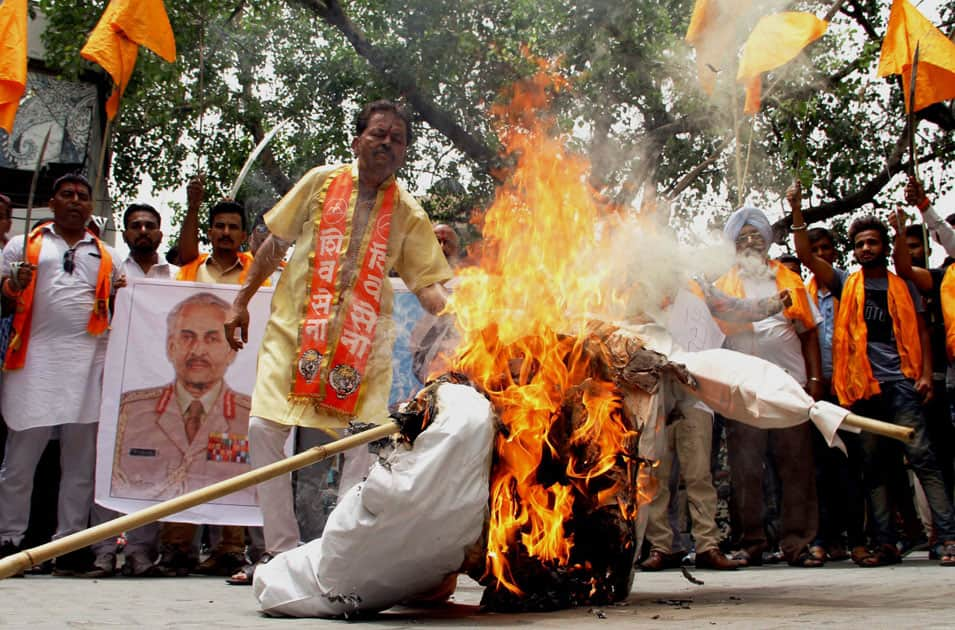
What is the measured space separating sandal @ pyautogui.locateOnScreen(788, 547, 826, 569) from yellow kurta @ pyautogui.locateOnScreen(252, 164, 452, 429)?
3219 mm

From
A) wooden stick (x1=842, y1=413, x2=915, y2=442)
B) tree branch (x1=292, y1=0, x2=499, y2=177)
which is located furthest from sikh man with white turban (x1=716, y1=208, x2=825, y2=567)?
tree branch (x1=292, y1=0, x2=499, y2=177)

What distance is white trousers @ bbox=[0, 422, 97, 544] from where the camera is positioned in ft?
19.7

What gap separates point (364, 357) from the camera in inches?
202

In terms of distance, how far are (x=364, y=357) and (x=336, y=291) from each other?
14.0 inches

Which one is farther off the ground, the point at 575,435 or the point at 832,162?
the point at 832,162

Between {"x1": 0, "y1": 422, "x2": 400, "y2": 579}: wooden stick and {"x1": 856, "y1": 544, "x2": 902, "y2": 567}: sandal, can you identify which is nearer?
{"x1": 0, "y1": 422, "x2": 400, "y2": 579}: wooden stick

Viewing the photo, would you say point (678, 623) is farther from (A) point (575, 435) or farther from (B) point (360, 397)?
(B) point (360, 397)

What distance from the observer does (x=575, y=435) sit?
3.79 meters

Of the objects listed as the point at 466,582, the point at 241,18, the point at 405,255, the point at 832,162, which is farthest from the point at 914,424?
the point at 241,18

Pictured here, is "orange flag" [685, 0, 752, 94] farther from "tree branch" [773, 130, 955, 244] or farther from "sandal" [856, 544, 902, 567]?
"tree branch" [773, 130, 955, 244]

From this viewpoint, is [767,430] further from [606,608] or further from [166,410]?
[166,410]

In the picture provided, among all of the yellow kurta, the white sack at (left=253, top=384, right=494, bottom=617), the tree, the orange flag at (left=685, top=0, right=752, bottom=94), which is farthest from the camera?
the tree

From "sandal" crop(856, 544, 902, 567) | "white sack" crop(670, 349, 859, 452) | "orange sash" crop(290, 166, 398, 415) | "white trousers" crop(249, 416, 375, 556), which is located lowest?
"sandal" crop(856, 544, 902, 567)

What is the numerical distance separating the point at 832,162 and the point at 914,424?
355 inches
